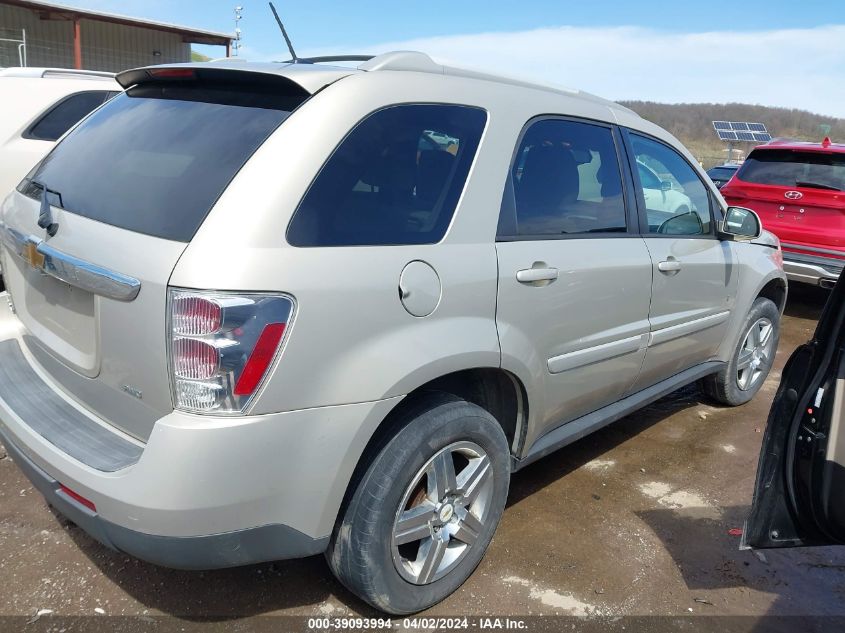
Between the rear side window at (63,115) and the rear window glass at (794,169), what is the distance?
6.71 metres

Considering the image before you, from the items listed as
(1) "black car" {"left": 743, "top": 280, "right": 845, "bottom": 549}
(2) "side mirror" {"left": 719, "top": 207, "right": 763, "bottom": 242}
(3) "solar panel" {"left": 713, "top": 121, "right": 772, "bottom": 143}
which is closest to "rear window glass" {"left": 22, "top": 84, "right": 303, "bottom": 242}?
(1) "black car" {"left": 743, "top": 280, "right": 845, "bottom": 549}

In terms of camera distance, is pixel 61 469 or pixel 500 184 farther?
pixel 500 184

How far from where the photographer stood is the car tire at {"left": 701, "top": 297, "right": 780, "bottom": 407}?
4.51m

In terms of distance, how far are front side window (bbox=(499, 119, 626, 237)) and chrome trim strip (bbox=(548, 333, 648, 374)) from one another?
51 centimetres

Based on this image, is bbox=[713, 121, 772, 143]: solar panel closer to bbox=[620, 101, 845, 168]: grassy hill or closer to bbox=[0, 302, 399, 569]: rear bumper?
bbox=[0, 302, 399, 569]: rear bumper

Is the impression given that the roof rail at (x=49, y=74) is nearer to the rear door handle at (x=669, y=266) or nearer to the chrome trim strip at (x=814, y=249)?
the rear door handle at (x=669, y=266)

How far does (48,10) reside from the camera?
18562 millimetres

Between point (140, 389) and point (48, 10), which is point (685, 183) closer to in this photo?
point (140, 389)

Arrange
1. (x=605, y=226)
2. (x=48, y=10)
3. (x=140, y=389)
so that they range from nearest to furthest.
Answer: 1. (x=140, y=389)
2. (x=605, y=226)
3. (x=48, y=10)

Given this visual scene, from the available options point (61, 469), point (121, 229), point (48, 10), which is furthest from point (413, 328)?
point (48, 10)

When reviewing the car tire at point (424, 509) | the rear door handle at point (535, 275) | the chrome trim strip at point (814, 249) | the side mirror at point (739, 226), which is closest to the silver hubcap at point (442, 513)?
the car tire at point (424, 509)

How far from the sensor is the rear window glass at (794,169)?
693 cm

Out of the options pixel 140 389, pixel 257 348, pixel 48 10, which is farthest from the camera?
pixel 48 10

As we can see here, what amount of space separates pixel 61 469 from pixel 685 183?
335 centimetres
